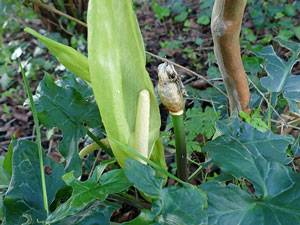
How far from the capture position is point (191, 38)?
169 cm

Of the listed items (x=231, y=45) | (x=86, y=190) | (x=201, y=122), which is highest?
(x=231, y=45)

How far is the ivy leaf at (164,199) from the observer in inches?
19.1

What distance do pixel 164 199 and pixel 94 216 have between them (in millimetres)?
183

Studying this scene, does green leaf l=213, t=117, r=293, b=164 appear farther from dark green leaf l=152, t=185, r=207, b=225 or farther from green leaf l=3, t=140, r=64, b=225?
green leaf l=3, t=140, r=64, b=225

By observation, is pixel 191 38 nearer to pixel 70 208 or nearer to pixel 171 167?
pixel 171 167

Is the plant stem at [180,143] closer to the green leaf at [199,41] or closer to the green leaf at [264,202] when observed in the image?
the green leaf at [264,202]

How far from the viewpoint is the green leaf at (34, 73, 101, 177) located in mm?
763

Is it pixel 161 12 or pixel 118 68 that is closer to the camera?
pixel 118 68

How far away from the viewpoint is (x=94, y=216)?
61 centimetres

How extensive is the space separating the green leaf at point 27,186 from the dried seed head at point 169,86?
288 mm

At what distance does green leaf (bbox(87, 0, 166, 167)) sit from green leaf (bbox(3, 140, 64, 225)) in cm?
16

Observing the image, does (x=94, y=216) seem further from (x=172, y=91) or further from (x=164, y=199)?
(x=172, y=91)

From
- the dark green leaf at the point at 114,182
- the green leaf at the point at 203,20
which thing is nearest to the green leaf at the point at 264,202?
the dark green leaf at the point at 114,182

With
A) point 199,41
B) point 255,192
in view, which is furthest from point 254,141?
point 199,41
